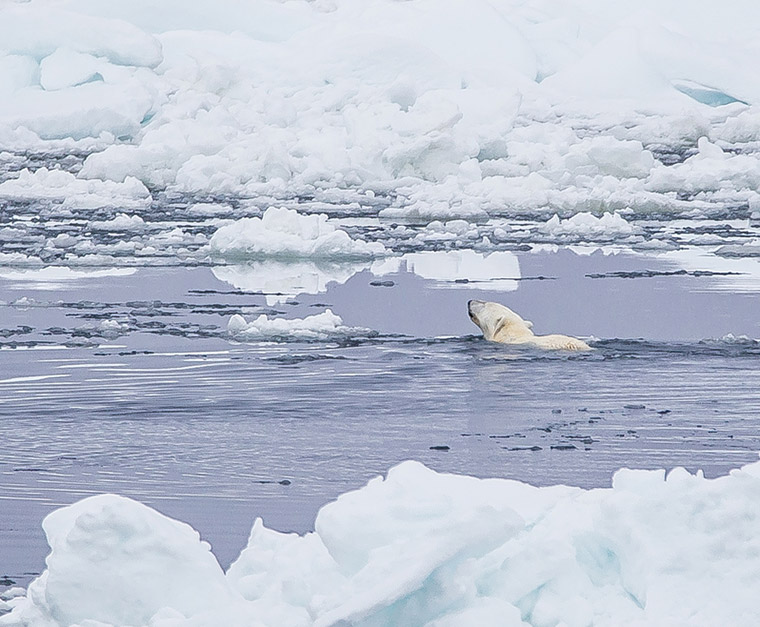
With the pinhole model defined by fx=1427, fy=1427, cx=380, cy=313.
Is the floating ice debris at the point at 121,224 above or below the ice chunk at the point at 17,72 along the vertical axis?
below

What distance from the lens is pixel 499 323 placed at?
758 cm

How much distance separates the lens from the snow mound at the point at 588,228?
41.2ft

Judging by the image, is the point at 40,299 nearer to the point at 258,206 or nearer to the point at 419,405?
the point at 419,405

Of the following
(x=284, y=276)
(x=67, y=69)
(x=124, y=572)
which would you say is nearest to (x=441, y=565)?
(x=124, y=572)

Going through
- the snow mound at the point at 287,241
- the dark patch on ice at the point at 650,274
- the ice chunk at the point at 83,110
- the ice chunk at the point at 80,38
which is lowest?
the dark patch on ice at the point at 650,274

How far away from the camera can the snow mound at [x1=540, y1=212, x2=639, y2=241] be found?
1254 centimetres

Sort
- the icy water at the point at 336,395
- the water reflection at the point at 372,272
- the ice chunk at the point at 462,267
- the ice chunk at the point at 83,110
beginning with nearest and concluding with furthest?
the icy water at the point at 336,395
the water reflection at the point at 372,272
the ice chunk at the point at 462,267
the ice chunk at the point at 83,110

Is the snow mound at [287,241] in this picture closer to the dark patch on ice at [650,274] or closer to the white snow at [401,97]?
the dark patch on ice at [650,274]

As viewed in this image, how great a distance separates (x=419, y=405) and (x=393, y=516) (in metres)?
2.87

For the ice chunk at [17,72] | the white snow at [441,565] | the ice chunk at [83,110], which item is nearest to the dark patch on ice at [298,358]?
the white snow at [441,565]

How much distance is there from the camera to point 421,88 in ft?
65.7

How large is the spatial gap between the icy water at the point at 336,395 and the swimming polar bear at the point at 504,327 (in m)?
0.12

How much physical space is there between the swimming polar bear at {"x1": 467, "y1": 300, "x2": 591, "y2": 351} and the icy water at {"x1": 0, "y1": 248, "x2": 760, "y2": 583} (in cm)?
12

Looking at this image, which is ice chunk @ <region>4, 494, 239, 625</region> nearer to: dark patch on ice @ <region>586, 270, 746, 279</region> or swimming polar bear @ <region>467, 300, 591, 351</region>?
swimming polar bear @ <region>467, 300, 591, 351</region>
